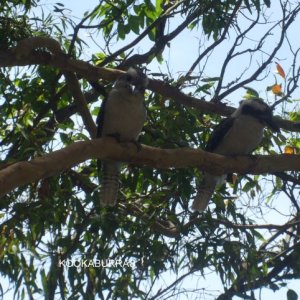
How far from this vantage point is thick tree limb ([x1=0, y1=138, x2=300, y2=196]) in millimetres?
3939

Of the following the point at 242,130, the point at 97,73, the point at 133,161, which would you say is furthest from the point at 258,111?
the point at 133,161

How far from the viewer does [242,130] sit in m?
6.09

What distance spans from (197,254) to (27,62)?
173 centimetres

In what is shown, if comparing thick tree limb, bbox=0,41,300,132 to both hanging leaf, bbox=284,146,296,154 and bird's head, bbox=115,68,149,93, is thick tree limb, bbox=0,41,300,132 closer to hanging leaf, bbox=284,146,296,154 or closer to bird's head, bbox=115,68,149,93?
bird's head, bbox=115,68,149,93

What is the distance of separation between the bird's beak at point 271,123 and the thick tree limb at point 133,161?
0.57m

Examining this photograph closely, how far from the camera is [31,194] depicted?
5219 millimetres

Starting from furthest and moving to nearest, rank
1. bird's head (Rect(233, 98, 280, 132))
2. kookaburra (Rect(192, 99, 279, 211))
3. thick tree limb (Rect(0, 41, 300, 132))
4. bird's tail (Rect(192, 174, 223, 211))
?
kookaburra (Rect(192, 99, 279, 211)) → bird's head (Rect(233, 98, 280, 132)) → bird's tail (Rect(192, 174, 223, 211)) → thick tree limb (Rect(0, 41, 300, 132))

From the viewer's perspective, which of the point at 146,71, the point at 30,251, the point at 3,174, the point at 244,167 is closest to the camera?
the point at 3,174

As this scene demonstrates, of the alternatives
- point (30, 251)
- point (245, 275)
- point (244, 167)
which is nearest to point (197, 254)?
point (245, 275)

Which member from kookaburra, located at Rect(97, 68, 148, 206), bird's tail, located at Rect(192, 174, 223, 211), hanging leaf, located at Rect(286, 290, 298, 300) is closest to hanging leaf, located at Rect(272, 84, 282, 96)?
bird's tail, located at Rect(192, 174, 223, 211)

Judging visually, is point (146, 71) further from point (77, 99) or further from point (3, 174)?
point (3, 174)

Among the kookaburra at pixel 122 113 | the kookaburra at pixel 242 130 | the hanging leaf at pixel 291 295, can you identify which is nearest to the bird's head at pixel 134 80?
the kookaburra at pixel 122 113

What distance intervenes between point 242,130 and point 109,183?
4.21ft

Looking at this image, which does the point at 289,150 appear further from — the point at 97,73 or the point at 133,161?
the point at 133,161
